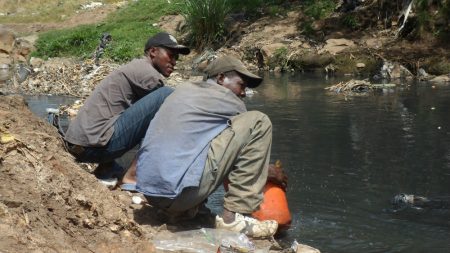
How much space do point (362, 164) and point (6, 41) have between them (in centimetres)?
1861

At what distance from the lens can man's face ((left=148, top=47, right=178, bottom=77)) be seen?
5.05m

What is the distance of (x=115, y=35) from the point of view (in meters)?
24.2

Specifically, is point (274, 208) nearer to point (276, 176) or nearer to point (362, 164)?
point (276, 176)

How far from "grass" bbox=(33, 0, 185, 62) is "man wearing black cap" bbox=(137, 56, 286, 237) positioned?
54.6ft

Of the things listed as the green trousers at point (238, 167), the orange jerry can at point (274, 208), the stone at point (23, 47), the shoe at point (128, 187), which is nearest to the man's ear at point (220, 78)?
the green trousers at point (238, 167)

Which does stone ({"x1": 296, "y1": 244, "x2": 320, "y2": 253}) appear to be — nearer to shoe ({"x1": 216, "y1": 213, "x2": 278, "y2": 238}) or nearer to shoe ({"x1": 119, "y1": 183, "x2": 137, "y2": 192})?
shoe ({"x1": 216, "y1": 213, "x2": 278, "y2": 238})

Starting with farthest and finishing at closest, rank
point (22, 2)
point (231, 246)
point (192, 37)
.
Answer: point (22, 2), point (192, 37), point (231, 246)

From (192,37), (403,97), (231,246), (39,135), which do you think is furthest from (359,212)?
(192,37)

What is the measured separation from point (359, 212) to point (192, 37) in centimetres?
1749

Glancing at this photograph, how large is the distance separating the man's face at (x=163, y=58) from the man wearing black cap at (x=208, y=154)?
69 centimetres

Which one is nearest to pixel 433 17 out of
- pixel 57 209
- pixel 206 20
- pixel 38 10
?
pixel 206 20

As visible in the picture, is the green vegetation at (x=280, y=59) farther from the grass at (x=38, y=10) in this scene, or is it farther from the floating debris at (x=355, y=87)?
the grass at (x=38, y=10)

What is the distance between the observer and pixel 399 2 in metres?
19.3

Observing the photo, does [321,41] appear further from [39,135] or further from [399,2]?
[39,135]
